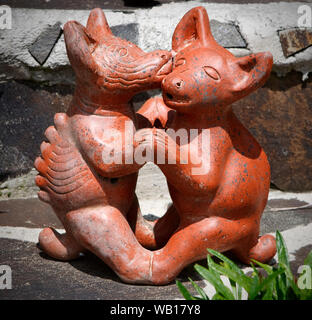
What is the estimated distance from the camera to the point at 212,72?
173 centimetres

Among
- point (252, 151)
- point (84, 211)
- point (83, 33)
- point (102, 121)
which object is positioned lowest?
point (84, 211)

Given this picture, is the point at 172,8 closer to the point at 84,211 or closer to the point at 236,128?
the point at 236,128

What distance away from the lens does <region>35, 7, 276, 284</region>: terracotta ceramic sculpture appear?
68.5 inches

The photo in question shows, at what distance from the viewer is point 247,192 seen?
70.7 inches

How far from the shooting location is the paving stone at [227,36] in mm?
2641

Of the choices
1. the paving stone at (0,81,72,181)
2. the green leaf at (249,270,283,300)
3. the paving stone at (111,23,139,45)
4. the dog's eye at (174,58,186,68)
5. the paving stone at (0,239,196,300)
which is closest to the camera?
the green leaf at (249,270,283,300)

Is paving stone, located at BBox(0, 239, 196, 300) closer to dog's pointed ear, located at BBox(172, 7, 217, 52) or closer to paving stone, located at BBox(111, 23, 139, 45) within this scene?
dog's pointed ear, located at BBox(172, 7, 217, 52)

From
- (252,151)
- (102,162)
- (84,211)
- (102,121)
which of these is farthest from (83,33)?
(252,151)

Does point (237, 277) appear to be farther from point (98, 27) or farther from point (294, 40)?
point (294, 40)

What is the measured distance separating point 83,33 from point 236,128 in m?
0.68

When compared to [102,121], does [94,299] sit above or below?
below

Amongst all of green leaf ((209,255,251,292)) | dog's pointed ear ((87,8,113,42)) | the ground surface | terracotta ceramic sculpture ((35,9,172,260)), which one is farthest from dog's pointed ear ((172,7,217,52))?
the ground surface

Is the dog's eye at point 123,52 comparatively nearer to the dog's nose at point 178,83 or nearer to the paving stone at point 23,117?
the dog's nose at point 178,83

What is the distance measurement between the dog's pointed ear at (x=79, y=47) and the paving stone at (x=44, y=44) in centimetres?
92
